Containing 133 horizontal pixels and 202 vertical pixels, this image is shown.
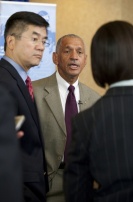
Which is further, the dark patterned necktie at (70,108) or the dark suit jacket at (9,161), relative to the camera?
the dark patterned necktie at (70,108)

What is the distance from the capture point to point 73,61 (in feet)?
8.20

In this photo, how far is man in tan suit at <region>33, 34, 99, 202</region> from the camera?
2.26 metres

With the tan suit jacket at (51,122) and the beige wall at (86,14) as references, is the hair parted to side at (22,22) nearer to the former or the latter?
the tan suit jacket at (51,122)

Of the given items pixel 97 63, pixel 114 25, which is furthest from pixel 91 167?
pixel 114 25

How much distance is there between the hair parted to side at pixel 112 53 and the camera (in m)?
1.40

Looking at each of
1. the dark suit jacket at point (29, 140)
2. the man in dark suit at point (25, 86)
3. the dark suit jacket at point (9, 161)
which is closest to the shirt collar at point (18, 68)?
the man in dark suit at point (25, 86)

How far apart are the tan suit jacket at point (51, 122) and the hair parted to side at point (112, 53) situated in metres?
0.85

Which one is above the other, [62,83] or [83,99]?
[62,83]

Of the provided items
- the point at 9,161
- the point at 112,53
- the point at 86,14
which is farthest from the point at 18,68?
the point at 86,14

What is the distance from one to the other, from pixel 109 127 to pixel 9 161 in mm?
580

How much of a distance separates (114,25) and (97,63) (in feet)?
0.59

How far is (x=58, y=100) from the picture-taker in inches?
93.4

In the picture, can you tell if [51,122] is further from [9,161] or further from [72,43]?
[9,161]

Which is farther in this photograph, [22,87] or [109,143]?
[22,87]
